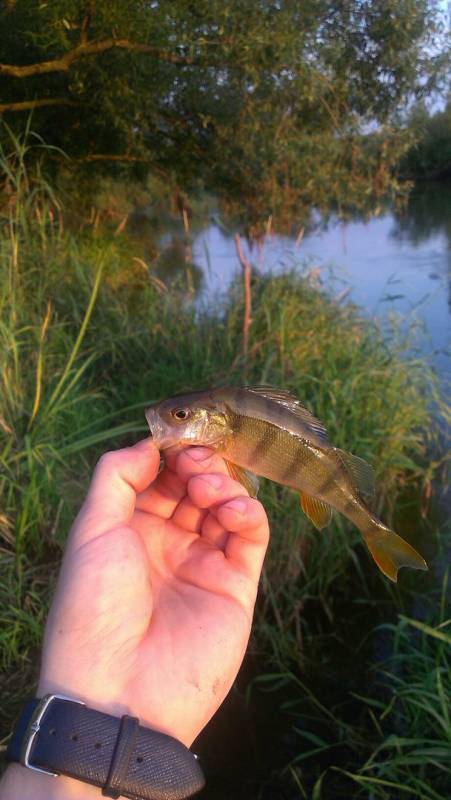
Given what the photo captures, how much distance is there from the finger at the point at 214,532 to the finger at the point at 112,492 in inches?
15.7

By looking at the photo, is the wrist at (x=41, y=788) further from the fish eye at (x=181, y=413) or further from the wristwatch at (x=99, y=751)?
the fish eye at (x=181, y=413)

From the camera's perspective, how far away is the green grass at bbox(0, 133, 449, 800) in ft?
10.7

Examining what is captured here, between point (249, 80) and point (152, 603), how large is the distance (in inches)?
315

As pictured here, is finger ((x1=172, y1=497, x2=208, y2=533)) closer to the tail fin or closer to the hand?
the hand

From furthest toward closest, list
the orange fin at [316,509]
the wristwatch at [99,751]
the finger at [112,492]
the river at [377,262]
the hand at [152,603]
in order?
the river at [377,262] → the orange fin at [316,509] → the finger at [112,492] → the hand at [152,603] → the wristwatch at [99,751]

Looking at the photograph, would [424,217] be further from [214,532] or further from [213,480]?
[213,480]

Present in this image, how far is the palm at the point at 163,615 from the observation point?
5.28 ft

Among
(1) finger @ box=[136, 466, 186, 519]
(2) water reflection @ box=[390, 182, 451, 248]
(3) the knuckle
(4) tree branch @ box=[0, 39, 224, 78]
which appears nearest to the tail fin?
(1) finger @ box=[136, 466, 186, 519]

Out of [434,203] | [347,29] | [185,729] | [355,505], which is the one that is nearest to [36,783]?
[185,729]

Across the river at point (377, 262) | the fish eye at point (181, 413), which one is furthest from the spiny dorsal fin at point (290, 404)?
the river at point (377, 262)

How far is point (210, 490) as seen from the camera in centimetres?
189

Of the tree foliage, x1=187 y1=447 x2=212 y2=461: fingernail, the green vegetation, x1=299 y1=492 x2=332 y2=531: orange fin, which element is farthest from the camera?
the green vegetation

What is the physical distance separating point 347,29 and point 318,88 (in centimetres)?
115

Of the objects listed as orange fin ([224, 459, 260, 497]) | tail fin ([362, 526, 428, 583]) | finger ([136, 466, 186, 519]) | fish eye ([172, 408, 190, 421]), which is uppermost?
fish eye ([172, 408, 190, 421])
